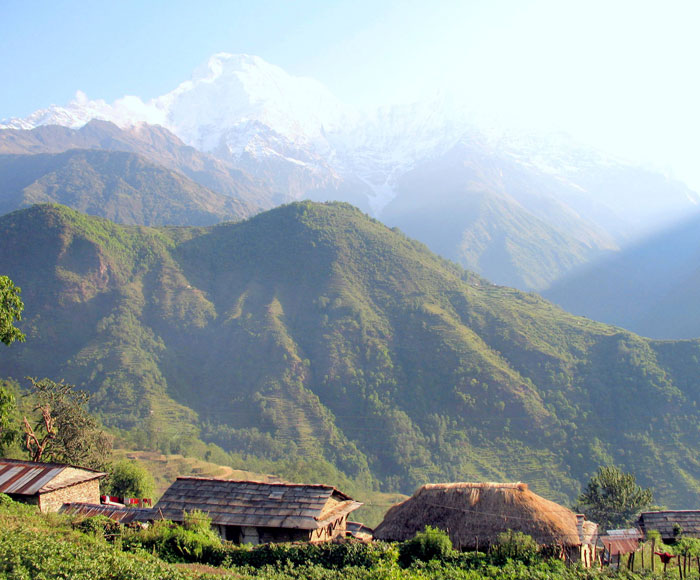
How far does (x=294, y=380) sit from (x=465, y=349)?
2850 centimetres

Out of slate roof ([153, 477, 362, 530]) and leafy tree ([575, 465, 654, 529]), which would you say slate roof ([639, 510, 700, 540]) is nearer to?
leafy tree ([575, 465, 654, 529])

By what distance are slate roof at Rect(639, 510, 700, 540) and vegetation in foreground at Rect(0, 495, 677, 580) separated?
35.5ft

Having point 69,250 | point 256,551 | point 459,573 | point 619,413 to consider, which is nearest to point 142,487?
point 256,551

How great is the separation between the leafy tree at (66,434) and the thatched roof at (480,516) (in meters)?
23.5

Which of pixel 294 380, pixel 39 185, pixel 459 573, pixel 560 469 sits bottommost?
pixel 560 469

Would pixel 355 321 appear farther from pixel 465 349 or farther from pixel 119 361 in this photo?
pixel 119 361

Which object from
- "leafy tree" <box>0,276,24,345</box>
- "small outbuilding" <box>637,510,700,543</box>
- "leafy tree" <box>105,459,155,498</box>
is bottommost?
"leafy tree" <box>105,459,155,498</box>

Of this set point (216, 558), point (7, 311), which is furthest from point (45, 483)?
point (216, 558)

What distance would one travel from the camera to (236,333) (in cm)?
10088

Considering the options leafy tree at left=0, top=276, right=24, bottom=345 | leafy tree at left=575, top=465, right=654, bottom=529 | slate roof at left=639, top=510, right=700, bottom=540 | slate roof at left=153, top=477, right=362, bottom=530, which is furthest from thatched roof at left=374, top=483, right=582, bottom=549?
→ leafy tree at left=575, top=465, right=654, bottom=529

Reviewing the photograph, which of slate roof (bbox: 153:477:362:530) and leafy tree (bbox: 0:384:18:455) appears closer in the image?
slate roof (bbox: 153:477:362:530)

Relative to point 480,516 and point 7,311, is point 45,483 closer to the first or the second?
point 7,311

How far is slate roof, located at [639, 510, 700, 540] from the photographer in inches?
969

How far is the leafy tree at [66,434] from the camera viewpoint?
1377 inches
